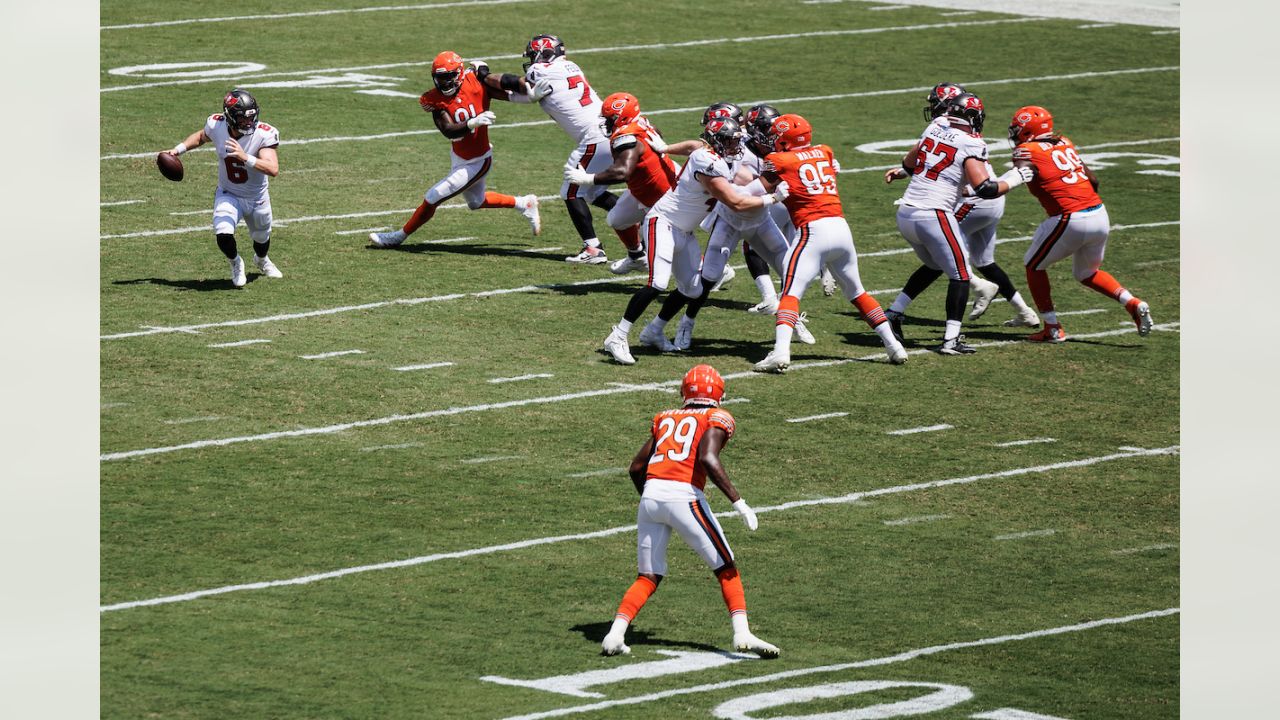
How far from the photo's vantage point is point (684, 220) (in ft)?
46.1

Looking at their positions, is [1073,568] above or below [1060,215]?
below

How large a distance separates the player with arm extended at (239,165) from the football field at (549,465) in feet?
1.65

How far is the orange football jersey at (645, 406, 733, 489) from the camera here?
30.3ft

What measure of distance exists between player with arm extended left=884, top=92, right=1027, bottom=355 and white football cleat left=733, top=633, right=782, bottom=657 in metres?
5.86

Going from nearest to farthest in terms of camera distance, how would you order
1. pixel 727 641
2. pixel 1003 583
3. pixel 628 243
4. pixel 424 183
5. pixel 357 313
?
pixel 727 641
pixel 1003 583
pixel 357 313
pixel 628 243
pixel 424 183

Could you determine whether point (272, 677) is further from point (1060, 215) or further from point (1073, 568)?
point (1060, 215)

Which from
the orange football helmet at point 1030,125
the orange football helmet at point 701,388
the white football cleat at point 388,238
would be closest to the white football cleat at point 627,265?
the white football cleat at point 388,238

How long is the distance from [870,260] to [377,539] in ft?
25.0

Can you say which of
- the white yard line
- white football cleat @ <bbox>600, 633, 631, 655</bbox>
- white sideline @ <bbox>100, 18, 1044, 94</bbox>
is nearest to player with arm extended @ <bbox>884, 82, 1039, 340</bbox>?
white football cleat @ <bbox>600, 633, 631, 655</bbox>

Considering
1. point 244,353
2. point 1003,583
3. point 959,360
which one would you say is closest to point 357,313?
point 244,353

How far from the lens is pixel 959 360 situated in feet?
47.5

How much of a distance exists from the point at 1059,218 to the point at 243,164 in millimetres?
5932

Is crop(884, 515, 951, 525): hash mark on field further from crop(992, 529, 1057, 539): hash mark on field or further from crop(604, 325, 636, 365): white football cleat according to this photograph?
crop(604, 325, 636, 365): white football cleat

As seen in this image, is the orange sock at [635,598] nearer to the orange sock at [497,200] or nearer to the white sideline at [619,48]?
the orange sock at [497,200]
